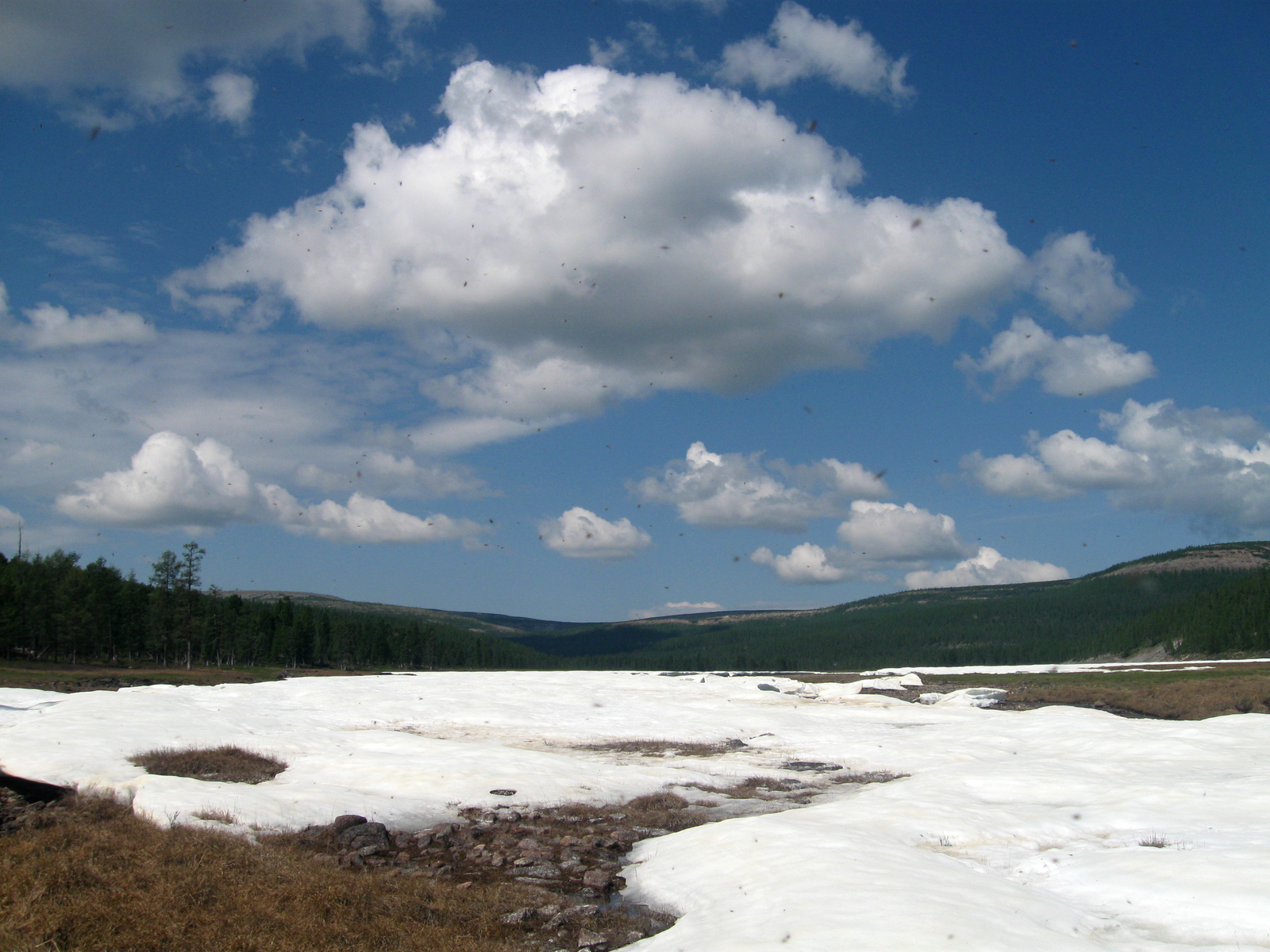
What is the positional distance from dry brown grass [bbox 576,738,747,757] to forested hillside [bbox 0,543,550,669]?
7140 centimetres

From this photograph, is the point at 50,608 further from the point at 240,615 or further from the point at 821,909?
the point at 821,909

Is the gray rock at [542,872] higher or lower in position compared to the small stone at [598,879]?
lower

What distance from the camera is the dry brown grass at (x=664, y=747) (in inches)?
1110

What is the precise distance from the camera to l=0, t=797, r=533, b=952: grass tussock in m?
8.26

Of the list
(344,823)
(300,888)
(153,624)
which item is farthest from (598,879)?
(153,624)

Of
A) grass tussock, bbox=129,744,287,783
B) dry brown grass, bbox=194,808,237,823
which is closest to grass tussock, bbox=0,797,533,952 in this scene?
dry brown grass, bbox=194,808,237,823

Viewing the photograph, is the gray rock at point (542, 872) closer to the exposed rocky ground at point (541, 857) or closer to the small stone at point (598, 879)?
the exposed rocky ground at point (541, 857)

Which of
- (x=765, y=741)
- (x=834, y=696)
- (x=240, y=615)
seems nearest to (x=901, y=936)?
(x=765, y=741)

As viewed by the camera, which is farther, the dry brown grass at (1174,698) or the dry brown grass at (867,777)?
the dry brown grass at (1174,698)

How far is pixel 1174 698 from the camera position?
43.0m

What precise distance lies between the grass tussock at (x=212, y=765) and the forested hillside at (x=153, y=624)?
68413 millimetres

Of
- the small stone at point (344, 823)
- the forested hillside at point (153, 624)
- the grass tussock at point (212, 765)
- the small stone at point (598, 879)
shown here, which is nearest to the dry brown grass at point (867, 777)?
the small stone at point (598, 879)

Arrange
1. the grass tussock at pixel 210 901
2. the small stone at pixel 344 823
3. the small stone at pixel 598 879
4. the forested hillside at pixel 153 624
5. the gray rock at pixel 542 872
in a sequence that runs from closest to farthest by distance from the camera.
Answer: the grass tussock at pixel 210 901 → the small stone at pixel 598 879 → the gray rock at pixel 542 872 → the small stone at pixel 344 823 → the forested hillside at pixel 153 624

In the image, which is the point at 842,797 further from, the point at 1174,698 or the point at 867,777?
the point at 1174,698
